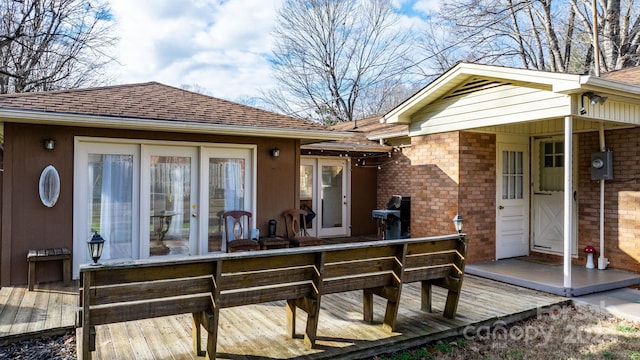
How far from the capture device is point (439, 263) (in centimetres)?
433

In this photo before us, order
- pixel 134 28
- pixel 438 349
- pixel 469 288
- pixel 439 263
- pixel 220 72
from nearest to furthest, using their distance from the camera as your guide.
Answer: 1. pixel 438 349
2. pixel 439 263
3. pixel 469 288
4. pixel 134 28
5. pixel 220 72

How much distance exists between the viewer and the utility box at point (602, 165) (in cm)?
612

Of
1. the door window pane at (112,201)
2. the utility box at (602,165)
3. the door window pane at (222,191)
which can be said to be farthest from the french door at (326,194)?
the utility box at (602,165)

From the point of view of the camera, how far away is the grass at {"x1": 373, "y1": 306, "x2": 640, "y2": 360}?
3.72 meters

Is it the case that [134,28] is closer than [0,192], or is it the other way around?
[0,192]

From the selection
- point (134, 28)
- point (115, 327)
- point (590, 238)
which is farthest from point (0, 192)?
point (134, 28)

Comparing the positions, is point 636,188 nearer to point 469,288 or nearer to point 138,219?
point 469,288

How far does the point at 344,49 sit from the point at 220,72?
7709 mm

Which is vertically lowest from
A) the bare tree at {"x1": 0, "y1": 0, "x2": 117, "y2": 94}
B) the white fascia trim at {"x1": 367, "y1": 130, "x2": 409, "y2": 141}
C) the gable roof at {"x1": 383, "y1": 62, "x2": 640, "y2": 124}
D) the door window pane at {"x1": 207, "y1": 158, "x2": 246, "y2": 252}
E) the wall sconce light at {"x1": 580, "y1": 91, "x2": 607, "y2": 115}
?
the door window pane at {"x1": 207, "y1": 158, "x2": 246, "y2": 252}

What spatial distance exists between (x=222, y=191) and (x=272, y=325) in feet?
11.1

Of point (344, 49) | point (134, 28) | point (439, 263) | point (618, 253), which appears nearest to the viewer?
point (439, 263)

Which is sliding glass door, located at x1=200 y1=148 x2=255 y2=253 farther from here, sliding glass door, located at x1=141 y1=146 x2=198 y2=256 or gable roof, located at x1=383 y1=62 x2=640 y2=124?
gable roof, located at x1=383 y1=62 x2=640 y2=124

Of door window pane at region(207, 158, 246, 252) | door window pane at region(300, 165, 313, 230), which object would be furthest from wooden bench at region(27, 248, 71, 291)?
door window pane at region(300, 165, 313, 230)

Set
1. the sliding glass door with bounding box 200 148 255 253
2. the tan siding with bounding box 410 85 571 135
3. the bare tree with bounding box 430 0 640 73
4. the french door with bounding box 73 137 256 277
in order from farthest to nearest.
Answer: the bare tree with bounding box 430 0 640 73 < the sliding glass door with bounding box 200 148 255 253 < the french door with bounding box 73 137 256 277 < the tan siding with bounding box 410 85 571 135
